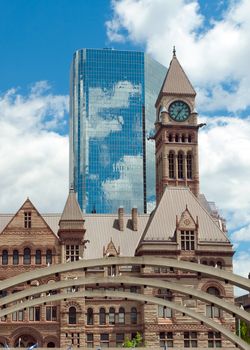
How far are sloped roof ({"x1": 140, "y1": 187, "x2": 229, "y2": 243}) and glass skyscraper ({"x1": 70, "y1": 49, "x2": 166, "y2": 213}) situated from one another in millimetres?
94293

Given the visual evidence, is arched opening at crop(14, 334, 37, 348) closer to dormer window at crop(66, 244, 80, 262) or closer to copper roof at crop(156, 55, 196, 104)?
dormer window at crop(66, 244, 80, 262)

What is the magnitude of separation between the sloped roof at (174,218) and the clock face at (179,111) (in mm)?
21622

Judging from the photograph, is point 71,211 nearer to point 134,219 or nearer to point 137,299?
point 134,219

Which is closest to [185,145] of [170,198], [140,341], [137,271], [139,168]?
[170,198]

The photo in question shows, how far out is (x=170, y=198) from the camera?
3339 inches

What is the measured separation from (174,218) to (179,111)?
28.3m

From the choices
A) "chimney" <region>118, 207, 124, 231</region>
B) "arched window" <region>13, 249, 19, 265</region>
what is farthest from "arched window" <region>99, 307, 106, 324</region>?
"chimney" <region>118, 207, 124, 231</region>

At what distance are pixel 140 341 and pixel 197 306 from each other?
6846mm

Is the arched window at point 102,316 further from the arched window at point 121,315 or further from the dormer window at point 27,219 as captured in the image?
the dormer window at point 27,219

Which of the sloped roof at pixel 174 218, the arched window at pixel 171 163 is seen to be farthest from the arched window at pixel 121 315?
A: the arched window at pixel 171 163

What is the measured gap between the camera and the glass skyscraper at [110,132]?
185 meters

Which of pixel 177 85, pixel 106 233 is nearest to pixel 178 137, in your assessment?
pixel 177 85

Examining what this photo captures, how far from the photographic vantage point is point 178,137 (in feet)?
349

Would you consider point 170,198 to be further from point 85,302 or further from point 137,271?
point 85,302
